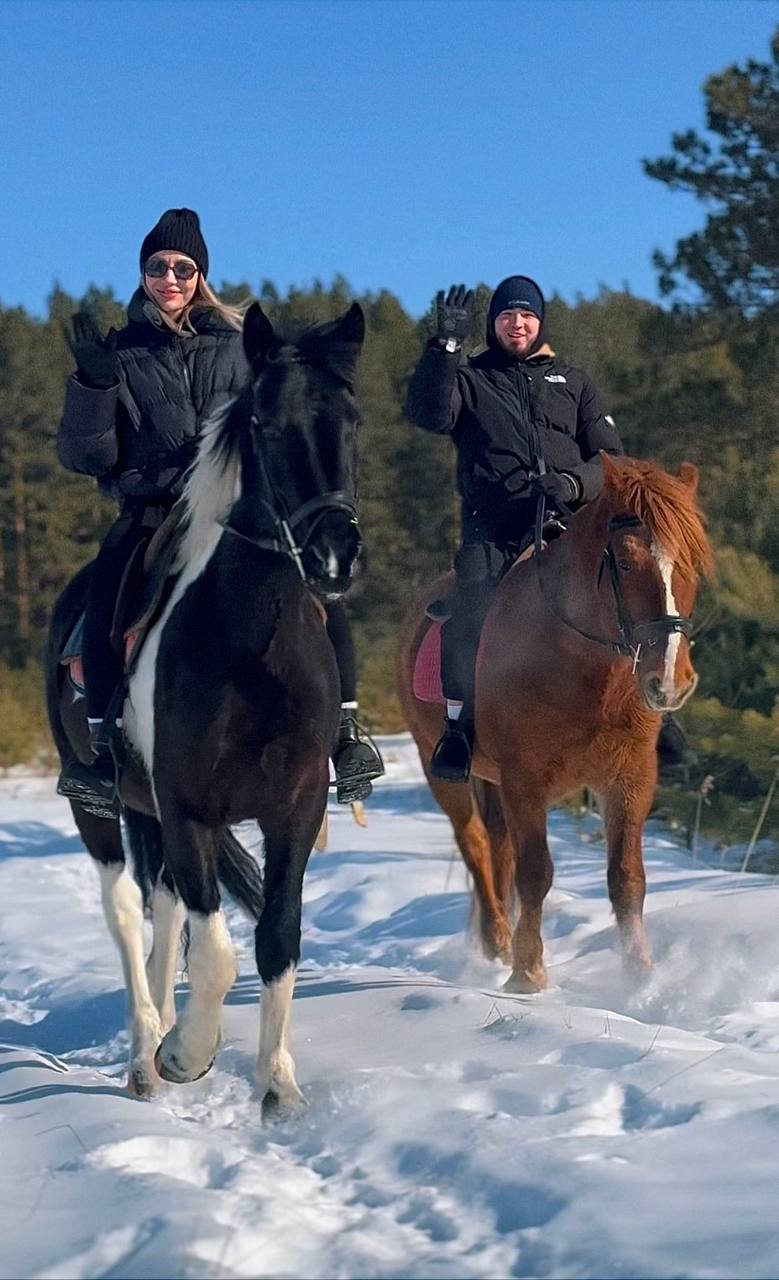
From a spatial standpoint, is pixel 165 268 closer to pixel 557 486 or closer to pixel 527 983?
pixel 557 486

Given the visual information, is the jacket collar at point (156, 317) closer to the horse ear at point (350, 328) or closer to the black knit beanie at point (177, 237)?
the black knit beanie at point (177, 237)

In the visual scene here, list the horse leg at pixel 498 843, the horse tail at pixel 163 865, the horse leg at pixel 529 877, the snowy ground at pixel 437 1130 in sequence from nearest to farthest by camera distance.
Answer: the snowy ground at pixel 437 1130
the horse tail at pixel 163 865
the horse leg at pixel 529 877
the horse leg at pixel 498 843

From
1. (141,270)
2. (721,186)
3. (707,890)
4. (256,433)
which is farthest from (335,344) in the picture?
(721,186)

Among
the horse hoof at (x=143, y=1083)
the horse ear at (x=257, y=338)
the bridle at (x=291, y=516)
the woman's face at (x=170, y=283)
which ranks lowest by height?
the horse hoof at (x=143, y=1083)

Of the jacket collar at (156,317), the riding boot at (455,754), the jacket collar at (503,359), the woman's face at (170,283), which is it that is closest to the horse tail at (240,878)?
the riding boot at (455,754)

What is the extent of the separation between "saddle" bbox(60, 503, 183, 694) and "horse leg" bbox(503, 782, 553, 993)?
6.13 ft

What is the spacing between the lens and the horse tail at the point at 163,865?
5.68m

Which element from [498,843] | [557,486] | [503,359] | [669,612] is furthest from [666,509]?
[498,843]

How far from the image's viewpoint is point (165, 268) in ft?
17.7

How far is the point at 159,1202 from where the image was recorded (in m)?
2.99

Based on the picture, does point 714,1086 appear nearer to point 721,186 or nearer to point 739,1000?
point 739,1000

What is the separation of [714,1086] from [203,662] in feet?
6.59

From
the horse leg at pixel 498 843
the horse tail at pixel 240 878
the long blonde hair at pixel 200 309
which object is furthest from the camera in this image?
the horse leg at pixel 498 843

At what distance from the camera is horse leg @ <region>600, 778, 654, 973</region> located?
5777mm
